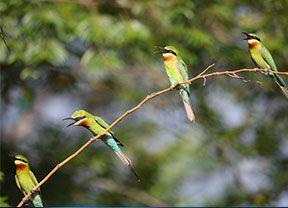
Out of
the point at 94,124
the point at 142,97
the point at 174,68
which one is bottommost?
the point at 94,124

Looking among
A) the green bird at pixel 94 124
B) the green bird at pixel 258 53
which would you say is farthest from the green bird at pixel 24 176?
the green bird at pixel 258 53

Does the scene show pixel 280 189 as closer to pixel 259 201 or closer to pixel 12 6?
pixel 259 201

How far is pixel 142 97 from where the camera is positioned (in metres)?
5.58

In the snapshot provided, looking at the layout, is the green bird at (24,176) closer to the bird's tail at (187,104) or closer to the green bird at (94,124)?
the green bird at (94,124)

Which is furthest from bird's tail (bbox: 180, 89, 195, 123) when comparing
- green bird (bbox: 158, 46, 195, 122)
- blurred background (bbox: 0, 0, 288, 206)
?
blurred background (bbox: 0, 0, 288, 206)

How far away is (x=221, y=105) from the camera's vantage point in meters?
Answer: 5.86

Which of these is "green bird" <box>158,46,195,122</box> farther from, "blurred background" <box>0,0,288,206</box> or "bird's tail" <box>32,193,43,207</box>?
"blurred background" <box>0,0,288,206</box>

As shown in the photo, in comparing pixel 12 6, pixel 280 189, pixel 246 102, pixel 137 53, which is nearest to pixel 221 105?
pixel 246 102

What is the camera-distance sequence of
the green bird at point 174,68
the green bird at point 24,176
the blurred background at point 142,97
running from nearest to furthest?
the green bird at point 24,176 < the green bird at point 174,68 < the blurred background at point 142,97

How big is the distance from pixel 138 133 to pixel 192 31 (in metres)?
2.78

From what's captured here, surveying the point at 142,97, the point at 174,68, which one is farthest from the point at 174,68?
the point at 142,97

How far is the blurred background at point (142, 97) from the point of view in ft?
14.3

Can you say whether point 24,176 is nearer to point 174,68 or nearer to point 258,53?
point 174,68

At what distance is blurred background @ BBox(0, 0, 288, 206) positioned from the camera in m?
4.36
